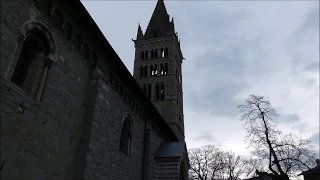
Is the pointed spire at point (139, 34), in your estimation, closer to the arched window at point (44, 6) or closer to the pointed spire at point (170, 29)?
the pointed spire at point (170, 29)

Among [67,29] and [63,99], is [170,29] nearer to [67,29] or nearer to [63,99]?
[67,29]

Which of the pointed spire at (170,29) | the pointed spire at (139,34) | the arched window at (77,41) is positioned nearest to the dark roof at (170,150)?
the arched window at (77,41)

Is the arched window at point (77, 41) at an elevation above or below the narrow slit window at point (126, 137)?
above

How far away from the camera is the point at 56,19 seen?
25.3ft

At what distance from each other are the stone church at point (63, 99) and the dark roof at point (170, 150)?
2.21 metres

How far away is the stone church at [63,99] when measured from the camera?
19.4ft

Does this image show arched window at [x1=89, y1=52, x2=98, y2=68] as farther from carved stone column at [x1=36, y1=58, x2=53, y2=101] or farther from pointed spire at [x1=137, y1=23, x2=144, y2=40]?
pointed spire at [x1=137, y1=23, x2=144, y2=40]

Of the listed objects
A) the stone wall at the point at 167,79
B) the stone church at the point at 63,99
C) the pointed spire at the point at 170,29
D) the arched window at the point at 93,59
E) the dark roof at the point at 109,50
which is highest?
the pointed spire at the point at 170,29

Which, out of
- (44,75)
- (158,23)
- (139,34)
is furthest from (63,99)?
(158,23)

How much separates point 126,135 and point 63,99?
4986 millimetres

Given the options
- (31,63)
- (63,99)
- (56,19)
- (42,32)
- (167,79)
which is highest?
(167,79)

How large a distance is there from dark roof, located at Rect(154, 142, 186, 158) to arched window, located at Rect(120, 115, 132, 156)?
396 cm

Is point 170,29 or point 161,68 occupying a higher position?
point 170,29

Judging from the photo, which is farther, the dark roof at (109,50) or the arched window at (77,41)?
the arched window at (77,41)
